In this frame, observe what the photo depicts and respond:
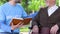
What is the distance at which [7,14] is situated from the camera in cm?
297


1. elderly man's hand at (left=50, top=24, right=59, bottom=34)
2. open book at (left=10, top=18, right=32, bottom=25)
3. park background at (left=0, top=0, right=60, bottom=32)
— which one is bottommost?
elderly man's hand at (left=50, top=24, right=59, bottom=34)

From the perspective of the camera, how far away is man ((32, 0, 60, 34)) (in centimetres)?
276

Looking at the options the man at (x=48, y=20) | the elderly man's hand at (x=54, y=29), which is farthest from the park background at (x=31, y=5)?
the elderly man's hand at (x=54, y=29)

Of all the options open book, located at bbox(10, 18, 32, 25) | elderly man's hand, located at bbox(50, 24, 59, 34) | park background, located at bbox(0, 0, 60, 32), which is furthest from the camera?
park background, located at bbox(0, 0, 60, 32)

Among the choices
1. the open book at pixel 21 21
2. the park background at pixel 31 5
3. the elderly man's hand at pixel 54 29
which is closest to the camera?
the elderly man's hand at pixel 54 29

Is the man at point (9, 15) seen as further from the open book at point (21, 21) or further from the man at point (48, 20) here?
the man at point (48, 20)

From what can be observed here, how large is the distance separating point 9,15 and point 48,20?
600 mm

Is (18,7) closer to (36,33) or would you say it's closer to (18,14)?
(18,14)

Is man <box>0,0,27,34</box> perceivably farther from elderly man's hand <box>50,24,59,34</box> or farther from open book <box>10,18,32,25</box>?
elderly man's hand <box>50,24,59,34</box>

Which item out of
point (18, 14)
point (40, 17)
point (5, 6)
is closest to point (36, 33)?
point (40, 17)

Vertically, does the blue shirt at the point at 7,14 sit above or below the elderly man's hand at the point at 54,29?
above

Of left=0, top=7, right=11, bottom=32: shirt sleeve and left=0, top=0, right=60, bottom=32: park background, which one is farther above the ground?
left=0, top=0, right=60, bottom=32: park background

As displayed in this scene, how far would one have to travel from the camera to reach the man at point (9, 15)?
295 centimetres

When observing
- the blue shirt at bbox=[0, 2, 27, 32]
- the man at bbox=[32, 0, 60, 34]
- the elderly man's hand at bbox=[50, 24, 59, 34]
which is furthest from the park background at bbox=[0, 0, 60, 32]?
the elderly man's hand at bbox=[50, 24, 59, 34]
